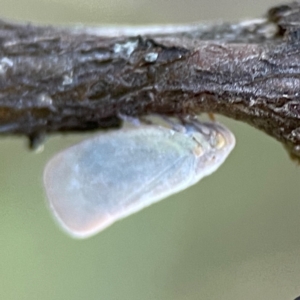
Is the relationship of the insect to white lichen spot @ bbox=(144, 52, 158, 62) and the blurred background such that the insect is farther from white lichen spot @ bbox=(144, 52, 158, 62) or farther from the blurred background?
the blurred background

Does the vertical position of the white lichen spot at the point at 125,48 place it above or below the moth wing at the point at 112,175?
above

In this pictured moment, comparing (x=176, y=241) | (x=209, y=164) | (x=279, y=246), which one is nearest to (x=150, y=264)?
(x=176, y=241)

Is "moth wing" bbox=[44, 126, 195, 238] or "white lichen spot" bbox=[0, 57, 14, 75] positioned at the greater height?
Answer: "white lichen spot" bbox=[0, 57, 14, 75]

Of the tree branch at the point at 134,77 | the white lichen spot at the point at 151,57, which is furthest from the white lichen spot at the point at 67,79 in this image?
the white lichen spot at the point at 151,57

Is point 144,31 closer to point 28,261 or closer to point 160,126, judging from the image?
point 160,126

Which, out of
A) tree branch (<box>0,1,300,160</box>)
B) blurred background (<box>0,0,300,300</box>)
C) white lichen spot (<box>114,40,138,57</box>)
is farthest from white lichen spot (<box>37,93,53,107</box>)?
blurred background (<box>0,0,300,300</box>)

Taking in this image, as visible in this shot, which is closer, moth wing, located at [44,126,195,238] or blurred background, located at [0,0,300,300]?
moth wing, located at [44,126,195,238]

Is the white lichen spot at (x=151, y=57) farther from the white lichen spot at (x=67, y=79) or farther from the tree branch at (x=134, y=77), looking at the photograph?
the white lichen spot at (x=67, y=79)
